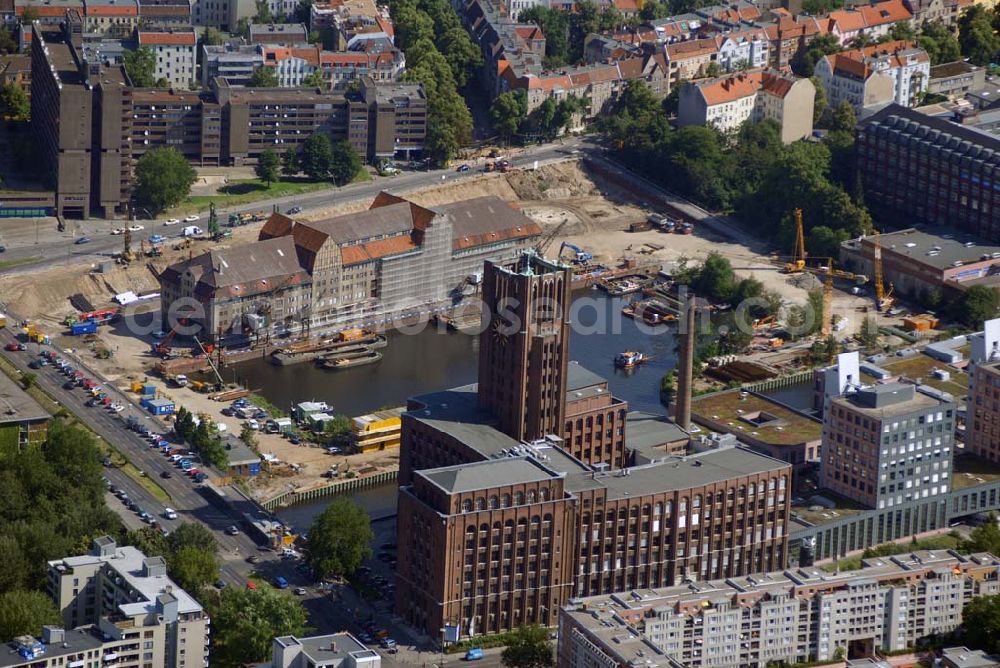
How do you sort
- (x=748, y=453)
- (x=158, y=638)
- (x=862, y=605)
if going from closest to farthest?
(x=158, y=638)
(x=862, y=605)
(x=748, y=453)

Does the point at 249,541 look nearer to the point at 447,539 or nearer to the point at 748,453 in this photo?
the point at 447,539

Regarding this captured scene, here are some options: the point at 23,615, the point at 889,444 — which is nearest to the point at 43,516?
the point at 23,615

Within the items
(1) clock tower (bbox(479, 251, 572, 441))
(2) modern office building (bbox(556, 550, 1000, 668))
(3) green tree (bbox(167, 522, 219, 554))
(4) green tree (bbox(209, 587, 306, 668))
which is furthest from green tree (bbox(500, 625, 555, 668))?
(3) green tree (bbox(167, 522, 219, 554))

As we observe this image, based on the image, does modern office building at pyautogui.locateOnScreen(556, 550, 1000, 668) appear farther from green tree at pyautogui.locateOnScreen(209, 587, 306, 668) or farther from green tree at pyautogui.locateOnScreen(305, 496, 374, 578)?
green tree at pyautogui.locateOnScreen(305, 496, 374, 578)

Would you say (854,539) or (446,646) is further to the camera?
(854,539)

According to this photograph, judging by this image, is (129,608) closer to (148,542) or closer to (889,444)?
(148,542)

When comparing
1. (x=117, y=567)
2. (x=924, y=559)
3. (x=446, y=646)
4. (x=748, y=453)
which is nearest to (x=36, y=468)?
(x=117, y=567)
